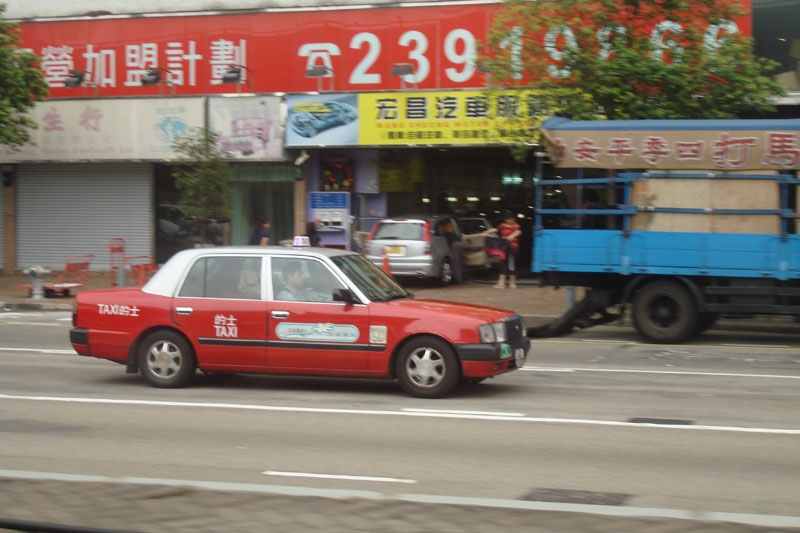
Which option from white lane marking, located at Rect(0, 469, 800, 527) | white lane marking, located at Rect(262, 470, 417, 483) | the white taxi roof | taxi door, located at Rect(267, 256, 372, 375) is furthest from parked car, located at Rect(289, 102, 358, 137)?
white lane marking, located at Rect(0, 469, 800, 527)

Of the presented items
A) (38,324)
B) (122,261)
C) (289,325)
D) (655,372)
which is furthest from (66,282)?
(655,372)

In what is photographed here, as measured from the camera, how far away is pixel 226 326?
9312mm

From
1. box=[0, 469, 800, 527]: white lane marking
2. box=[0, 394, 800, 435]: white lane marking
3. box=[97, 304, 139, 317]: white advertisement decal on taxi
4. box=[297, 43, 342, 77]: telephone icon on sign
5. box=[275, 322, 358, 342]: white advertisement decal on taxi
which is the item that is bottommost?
box=[0, 394, 800, 435]: white lane marking

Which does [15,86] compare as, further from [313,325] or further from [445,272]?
[313,325]

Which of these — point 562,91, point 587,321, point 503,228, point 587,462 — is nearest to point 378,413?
point 587,462

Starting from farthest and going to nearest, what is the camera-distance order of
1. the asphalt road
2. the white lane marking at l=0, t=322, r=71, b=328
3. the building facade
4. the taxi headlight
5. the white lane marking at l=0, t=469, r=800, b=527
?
the building facade < the white lane marking at l=0, t=322, r=71, b=328 < the taxi headlight < the asphalt road < the white lane marking at l=0, t=469, r=800, b=527

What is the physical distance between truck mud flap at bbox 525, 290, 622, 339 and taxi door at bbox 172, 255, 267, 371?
21.9 feet

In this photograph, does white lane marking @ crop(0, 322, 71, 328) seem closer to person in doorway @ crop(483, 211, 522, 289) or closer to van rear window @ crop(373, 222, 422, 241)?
van rear window @ crop(373, 222, 422, 241)

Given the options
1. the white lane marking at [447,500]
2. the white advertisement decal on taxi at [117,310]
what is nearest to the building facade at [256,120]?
the white advertisement decal on taxi at [117,310]

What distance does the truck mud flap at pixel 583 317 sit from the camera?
14.3 m

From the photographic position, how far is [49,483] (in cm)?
544

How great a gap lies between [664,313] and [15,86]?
17.3m

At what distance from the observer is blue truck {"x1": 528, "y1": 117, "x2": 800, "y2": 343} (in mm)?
13148

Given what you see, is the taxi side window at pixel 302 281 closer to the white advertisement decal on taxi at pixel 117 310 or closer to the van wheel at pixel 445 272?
the white advertisement decal on taxi at pixel 117 310
